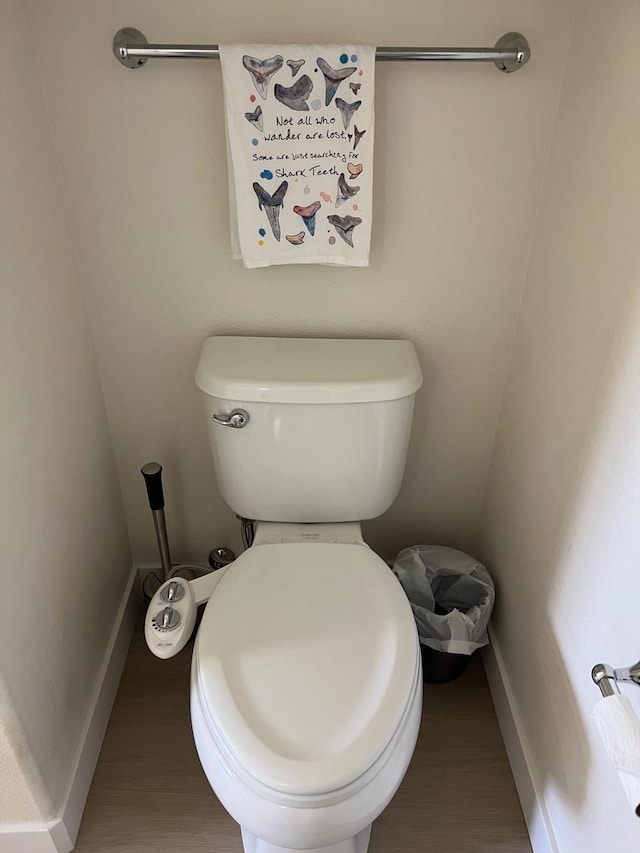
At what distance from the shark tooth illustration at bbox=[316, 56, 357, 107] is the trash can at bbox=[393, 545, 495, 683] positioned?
98 cm

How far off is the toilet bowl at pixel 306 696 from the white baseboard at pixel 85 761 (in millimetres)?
337

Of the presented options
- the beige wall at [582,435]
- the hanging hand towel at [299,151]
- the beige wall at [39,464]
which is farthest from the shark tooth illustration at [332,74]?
the beige wall at [39,464]

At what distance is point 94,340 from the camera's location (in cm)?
138

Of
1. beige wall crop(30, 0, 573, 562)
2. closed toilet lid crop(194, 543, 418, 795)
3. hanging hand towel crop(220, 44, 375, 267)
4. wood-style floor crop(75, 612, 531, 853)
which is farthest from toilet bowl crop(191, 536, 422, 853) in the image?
hanging hand towel crop(220, 44, 375, 267)

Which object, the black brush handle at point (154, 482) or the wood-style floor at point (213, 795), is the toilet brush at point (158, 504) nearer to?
the black brush handle at point (154, 482)

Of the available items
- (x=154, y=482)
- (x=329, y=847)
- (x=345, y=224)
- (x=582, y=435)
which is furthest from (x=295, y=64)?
(x=329, y=847)

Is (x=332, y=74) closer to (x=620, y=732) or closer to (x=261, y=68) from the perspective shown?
(x=261, y=68)

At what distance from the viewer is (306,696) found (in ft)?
3.37

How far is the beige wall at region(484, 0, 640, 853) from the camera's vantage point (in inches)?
36.4

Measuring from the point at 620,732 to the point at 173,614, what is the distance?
29.8 inches

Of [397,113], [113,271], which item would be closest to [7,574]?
[113,271]

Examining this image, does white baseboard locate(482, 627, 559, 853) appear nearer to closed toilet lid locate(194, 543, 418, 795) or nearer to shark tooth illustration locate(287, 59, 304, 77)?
closed toilet lid locate(194, 543, 418, 795)

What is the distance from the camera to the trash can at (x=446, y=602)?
1.42 metres

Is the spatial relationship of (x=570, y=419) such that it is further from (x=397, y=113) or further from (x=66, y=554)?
(x=66, y=554)
